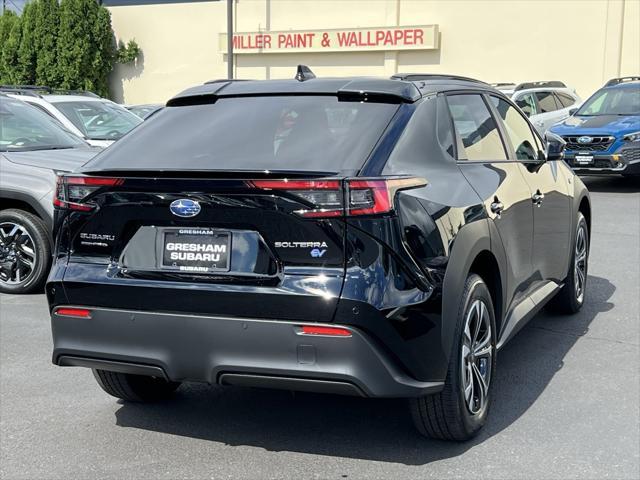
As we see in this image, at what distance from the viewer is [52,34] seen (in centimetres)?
3247

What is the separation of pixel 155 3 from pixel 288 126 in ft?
99.4

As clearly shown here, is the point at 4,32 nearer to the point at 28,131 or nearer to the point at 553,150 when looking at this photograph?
the point at 28,131

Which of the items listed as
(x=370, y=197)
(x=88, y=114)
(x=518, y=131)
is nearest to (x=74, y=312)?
(x=370, y=197)

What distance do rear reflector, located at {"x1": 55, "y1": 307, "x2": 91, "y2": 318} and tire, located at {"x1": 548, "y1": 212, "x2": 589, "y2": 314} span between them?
11.9ft

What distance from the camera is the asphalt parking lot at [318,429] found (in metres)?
3.98

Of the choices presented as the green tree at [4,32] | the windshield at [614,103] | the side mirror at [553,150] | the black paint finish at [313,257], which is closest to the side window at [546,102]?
the windshield at [614,103]

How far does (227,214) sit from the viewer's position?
3.73 metres

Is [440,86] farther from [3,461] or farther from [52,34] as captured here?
[52,34]

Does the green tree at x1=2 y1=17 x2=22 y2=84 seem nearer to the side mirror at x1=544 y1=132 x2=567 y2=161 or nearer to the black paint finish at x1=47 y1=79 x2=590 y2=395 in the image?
the side mirror at x1=544 y1=132 x2=567 y2=161

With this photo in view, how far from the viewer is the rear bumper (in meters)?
3.61

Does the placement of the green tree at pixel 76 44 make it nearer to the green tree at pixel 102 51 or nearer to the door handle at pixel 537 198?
the green tree at pixel 102 51

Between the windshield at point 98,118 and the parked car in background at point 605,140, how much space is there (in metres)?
7.30

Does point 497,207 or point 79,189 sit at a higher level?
point 79,189

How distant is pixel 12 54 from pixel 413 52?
1489cm
